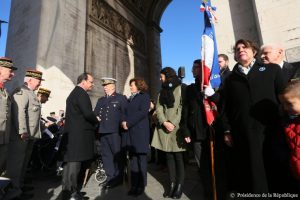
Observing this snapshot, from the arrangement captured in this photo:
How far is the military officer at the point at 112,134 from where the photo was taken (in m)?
3.83

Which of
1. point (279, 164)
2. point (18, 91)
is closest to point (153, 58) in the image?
point (18, 91)

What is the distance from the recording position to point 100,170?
4234mm

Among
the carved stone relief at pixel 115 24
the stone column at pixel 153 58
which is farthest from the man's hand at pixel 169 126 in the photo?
the stone column at pixel 153 58

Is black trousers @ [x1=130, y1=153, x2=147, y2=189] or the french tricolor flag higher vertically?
the french tricolor flag

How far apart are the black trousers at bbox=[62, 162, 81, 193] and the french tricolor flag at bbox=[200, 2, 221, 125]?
1.87m

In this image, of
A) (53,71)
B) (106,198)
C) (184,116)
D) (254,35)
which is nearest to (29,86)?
(106,198)

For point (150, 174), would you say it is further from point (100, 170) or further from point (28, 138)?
point (28, 138)

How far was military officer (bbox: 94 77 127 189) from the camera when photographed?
3.83 meters

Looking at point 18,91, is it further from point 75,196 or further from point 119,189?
point 119,189

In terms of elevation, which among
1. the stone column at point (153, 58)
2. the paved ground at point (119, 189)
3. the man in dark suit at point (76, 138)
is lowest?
the paved ground at point (119, 189)

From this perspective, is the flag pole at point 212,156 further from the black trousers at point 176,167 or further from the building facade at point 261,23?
the building facade at point 261,23

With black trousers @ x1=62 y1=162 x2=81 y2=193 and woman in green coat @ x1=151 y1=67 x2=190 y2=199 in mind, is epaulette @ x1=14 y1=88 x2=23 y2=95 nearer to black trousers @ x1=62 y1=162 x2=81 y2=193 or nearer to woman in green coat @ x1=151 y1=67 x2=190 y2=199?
black trousers @ x1=62 y1=162 x2=81 y2=193

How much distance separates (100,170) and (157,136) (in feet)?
5.02

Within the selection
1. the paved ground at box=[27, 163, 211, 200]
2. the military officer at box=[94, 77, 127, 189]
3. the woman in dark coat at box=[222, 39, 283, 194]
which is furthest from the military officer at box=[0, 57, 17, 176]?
the woman in dark coat at box=[222, 39, 283, 194]
